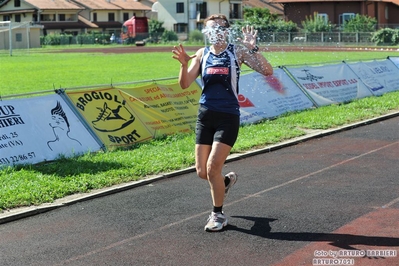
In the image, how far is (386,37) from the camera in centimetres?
5962

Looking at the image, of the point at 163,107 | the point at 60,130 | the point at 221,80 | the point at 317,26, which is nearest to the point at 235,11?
the point at 317,26

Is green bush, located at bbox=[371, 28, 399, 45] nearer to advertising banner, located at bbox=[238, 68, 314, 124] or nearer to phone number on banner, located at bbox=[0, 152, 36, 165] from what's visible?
advertising banner, located at bbox=[238, 68, 314, 124]

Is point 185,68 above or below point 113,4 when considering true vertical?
below

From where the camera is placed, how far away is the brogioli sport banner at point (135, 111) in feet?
42.4

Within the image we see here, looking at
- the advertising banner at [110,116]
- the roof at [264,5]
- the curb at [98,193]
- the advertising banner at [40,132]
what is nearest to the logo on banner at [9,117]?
the advertising banner at [40,132]

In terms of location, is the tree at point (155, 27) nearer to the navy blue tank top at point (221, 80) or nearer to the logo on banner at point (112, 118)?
the logo on banner at point (112, 118)

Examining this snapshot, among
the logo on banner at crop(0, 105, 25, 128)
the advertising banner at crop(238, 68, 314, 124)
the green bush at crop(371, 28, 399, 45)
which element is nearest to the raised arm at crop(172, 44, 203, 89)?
the logo on banner at crop(0, 105, 25, 128)

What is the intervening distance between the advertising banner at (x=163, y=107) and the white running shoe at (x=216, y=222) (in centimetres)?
603

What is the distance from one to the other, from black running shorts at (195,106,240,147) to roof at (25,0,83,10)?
8894cm

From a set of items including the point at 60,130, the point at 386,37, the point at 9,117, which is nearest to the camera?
the point at 9,117

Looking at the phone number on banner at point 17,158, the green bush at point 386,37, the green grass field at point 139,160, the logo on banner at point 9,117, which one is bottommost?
the green grass field at point 139,160

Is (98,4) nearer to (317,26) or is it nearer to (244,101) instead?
(317,26)

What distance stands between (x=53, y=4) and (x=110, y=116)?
8608 centimetres

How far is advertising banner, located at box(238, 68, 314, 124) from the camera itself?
640 inches
